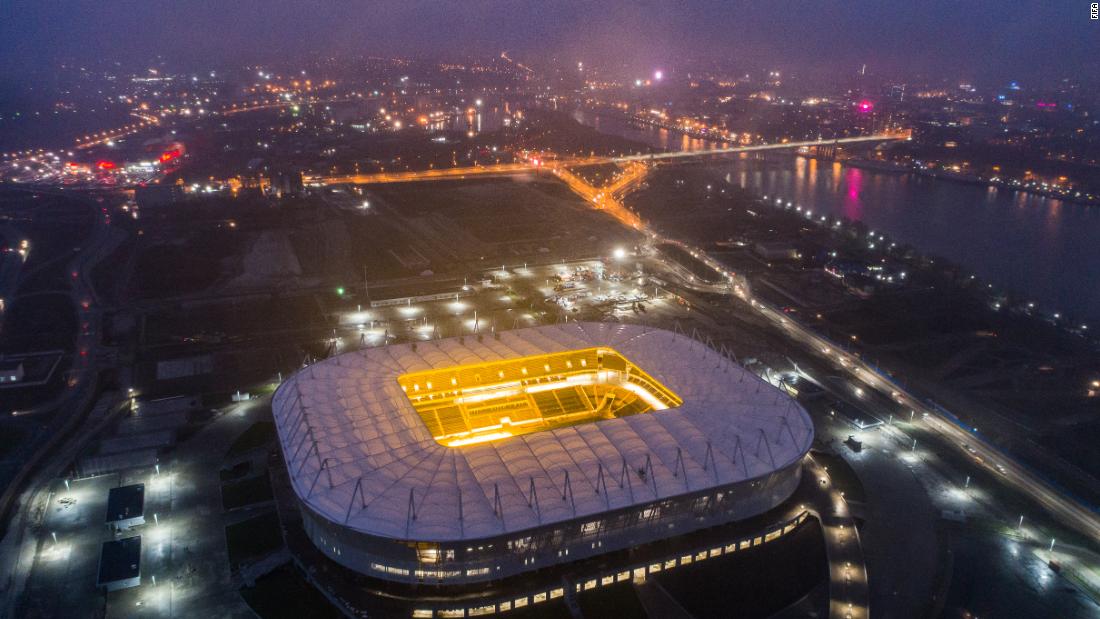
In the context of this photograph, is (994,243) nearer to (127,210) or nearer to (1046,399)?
(1046,399)

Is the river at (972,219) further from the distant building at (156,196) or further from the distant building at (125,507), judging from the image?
the distant building at (156,196)

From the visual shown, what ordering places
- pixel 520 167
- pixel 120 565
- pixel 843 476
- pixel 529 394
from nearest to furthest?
pixel 120 565 < pixel 843 476 < pixel 529 394 < pixel 520 167

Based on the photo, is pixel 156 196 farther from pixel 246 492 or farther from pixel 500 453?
pixel 500 453

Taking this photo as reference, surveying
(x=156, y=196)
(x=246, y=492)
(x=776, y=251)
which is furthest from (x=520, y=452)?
(x=156, y=196)

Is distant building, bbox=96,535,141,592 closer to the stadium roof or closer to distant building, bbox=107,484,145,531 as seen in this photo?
distant building, bbox=107,484,145,531

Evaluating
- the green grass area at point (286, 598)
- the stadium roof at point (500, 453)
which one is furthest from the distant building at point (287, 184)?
the green grass area at point (286, 598)

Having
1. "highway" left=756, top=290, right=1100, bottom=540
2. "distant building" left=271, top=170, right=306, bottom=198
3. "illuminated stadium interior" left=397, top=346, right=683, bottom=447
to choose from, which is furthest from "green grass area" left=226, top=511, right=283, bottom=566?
"distant building" left=271, top=170, right=306, bottom=198
